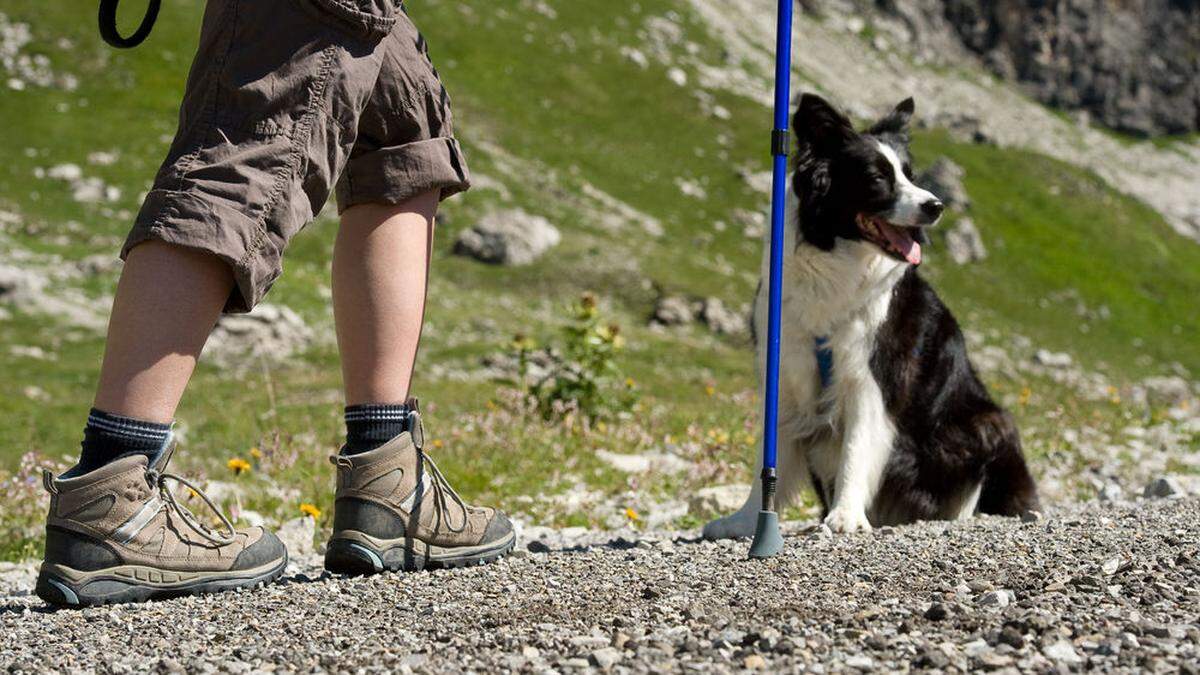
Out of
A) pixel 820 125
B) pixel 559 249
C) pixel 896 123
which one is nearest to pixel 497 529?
pixel 820 125

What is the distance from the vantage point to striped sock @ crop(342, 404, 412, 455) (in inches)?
149

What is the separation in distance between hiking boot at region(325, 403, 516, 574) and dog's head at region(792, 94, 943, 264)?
284cm

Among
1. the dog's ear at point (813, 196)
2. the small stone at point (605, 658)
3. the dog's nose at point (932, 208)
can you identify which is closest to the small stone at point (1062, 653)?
the small stone at point (605, 658)

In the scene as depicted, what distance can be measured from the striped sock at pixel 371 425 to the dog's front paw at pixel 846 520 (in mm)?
2433

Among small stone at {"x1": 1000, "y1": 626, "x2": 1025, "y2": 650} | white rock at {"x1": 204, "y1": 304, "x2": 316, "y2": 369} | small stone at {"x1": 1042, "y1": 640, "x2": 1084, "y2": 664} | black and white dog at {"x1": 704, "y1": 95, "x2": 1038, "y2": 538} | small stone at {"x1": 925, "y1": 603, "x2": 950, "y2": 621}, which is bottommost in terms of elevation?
white rock at {"x1": 204, "y1": 304, "x2": 316, "y2": 369}

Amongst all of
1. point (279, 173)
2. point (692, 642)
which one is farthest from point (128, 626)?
point (692, 642)

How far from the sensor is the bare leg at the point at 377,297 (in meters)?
3.74

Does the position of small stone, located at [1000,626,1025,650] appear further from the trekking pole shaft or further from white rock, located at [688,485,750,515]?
white rock, located at [688,485,750,515]

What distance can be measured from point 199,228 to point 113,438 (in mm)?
657

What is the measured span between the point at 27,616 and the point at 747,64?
69561mm

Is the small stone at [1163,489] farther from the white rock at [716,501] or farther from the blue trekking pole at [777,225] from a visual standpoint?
the blue trekking pole at [777,225]

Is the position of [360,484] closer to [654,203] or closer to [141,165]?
[141,165]

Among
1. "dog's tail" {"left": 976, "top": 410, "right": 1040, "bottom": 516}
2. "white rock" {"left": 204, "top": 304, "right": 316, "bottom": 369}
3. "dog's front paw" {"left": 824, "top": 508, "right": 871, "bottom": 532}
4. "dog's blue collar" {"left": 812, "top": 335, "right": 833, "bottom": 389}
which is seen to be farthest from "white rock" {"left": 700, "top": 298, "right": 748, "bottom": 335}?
"dog's front paw" {"left": 824, "top": 508, "right": 871, "bottom": 532}

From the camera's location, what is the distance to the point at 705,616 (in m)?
2.90
